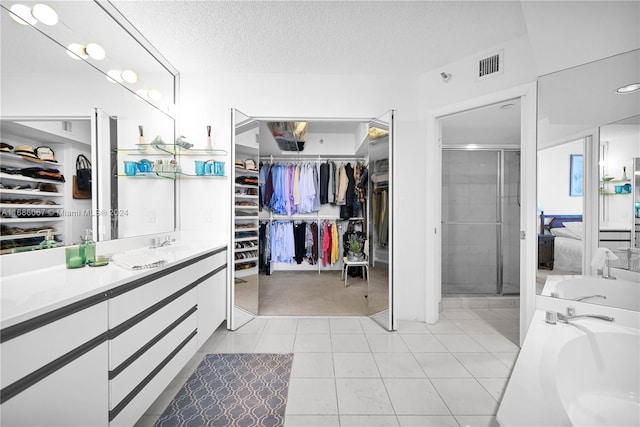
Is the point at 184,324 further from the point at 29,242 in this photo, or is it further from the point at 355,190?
the point at 355,190

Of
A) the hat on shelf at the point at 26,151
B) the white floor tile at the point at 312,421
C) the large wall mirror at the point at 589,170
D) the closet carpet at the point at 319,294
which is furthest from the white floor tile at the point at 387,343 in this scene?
the hat on shelf at the point at 26,151

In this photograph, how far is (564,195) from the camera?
6.06 ft

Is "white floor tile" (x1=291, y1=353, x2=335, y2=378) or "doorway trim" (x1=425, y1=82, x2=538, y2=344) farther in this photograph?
"doorway trim" (x1=425, y1=82, x2=538, y2=344)

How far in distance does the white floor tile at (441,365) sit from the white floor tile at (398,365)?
53 mm

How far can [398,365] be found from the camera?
1.94m

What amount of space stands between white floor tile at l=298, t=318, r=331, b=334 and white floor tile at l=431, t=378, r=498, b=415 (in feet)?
3.41

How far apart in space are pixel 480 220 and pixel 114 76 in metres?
4.06

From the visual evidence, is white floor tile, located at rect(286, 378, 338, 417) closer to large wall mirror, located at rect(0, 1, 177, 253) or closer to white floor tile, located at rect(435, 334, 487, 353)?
white floor tile, located at rect(435, 334, 487, 353)

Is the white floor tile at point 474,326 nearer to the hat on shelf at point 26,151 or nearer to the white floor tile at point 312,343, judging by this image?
the white floor tile at point 312,343


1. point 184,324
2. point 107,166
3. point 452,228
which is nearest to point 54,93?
point 107,166

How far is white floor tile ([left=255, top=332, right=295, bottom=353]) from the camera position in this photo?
2.15 meters

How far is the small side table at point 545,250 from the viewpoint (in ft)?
6.48

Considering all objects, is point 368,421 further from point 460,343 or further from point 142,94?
point 142,94

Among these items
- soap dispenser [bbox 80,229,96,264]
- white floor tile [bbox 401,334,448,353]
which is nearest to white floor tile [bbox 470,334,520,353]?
white floor tile [bbox 401,334,448,353]
